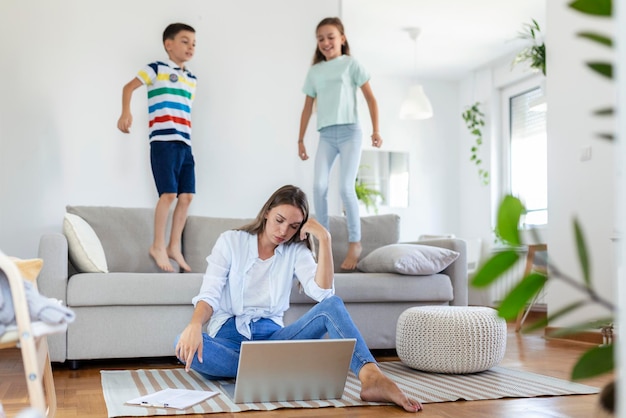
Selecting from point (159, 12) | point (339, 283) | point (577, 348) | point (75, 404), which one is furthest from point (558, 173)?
point (75, 404)

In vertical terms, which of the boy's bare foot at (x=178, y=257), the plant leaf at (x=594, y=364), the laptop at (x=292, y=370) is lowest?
the laptop at (x=292, y=370)

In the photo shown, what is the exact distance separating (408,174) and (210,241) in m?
4.15

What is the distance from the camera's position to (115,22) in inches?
171

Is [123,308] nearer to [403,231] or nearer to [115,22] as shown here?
[115,22]

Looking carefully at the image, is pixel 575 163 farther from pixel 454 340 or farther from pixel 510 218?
pixel 510 218

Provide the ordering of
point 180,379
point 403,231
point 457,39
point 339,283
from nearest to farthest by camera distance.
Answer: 1. point 180,379
2. point 339,283
3. point 457,39
4. point 403,231

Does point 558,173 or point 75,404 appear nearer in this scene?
point 75,404

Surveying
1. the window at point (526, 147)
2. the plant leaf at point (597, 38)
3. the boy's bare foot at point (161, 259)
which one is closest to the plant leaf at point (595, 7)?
the plant leaf at point (597, 38)

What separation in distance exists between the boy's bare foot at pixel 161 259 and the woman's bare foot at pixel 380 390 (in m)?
1.64

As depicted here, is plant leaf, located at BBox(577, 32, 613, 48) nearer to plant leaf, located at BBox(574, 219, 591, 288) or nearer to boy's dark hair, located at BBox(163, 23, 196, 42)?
plant leaf, located at BBox(574, 219, 591, 288)

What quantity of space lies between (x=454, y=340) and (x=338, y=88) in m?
1.64

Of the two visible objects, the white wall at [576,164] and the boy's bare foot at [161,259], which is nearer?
the boy's bare foot at [161,259]

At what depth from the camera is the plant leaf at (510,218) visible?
1.41ft

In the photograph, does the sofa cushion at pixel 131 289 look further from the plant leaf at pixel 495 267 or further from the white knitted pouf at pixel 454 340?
the plant leaf at pixel 495 267
